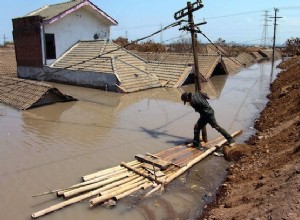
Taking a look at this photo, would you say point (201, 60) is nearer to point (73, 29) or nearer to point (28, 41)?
point (73, 29)

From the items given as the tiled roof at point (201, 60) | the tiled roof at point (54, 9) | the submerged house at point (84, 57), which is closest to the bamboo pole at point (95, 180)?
the submerged house at point (84, 57)

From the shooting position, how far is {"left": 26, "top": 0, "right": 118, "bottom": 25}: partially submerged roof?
18.4 meters

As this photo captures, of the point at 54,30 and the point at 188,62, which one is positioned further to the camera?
the point at 188,62

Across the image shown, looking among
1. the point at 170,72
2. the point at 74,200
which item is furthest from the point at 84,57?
the point at 74,200

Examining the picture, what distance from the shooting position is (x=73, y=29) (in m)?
20.0

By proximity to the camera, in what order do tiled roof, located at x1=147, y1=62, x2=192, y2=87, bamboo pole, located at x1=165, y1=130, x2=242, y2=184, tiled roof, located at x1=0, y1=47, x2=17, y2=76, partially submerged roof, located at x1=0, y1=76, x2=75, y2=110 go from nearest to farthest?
bamboo pole, located at x1=165, y1=130, x2=242, y2=184, partially submerged roof, located at x1=0, y1=76, x2=75, y2=110, tiled roof, located at x1=147, y1=62, x2=192, y2=87, tiled roof, located at x1=0, y1=47, x2=17, y2=76

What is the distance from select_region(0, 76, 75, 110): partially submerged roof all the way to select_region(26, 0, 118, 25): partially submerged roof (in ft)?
20.4

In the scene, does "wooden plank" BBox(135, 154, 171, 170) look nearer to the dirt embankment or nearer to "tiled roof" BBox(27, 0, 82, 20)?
the dirt embankment

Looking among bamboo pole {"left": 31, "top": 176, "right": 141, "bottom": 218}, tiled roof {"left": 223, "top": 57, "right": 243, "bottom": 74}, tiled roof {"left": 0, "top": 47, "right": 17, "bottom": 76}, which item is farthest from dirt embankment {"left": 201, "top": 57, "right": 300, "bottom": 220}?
tiled roof {"left": 0, "top": 47, "right": 17, "bottom": 76}

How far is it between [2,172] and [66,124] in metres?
3.68

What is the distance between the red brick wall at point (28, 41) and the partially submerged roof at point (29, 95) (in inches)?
236

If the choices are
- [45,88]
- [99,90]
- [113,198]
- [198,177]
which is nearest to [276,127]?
[198,177]

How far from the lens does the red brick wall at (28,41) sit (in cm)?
1888

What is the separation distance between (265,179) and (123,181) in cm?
236
